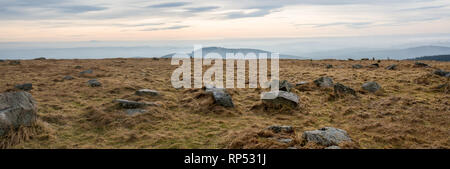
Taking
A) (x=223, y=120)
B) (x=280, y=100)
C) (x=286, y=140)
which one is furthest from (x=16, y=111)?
(x=280, y=100)

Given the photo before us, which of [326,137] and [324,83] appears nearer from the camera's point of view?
[326,137]

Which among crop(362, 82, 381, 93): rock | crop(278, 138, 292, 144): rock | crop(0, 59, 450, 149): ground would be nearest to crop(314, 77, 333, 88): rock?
crop(0, 59, 450, 149): ground

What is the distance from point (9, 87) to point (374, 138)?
2391 centimetres

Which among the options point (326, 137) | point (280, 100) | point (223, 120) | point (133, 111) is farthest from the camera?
point (280, 100)

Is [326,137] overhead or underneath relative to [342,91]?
underneath

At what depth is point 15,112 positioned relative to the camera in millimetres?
10195

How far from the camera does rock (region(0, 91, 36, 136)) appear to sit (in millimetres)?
9789

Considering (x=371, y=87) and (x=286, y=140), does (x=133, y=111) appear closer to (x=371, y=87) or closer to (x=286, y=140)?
(x=286, y=140)

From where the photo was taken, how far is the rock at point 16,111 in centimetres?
979

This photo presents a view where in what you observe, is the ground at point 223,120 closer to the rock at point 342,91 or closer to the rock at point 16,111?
the rock at point 342,91

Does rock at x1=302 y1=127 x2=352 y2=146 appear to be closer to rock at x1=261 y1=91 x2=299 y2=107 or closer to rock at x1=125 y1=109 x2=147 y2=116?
rock at x1=261 y1=91 x2=299 y2=107

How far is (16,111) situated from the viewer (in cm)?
1024
